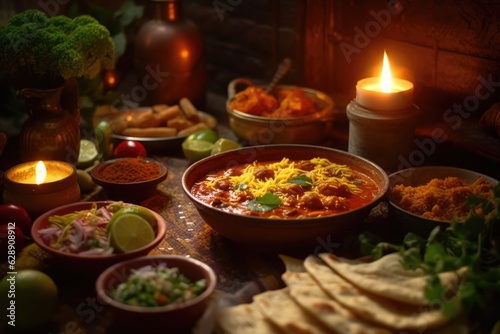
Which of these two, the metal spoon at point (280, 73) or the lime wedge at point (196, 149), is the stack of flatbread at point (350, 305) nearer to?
the lime wedge at point (196, 149)

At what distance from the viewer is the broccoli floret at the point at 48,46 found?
3.04 meters

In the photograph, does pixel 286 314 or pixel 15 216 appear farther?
pixel 15 216

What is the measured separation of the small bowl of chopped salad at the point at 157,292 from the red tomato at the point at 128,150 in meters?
1.31

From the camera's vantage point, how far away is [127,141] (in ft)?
11.8

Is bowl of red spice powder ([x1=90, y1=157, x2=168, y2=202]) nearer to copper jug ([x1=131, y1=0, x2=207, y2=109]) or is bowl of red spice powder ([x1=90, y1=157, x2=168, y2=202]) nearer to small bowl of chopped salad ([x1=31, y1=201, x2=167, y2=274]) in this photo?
small bowl of chopped salad ([x1=31, y1=201, x2=167, y2=274])

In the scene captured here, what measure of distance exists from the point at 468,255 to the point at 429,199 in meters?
0.44

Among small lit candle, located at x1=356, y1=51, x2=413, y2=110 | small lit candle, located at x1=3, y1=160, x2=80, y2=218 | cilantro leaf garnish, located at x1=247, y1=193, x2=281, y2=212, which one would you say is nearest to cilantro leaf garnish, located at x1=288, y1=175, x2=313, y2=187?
cilantro leaf garnish, located at x1=247, y1=193, x2=281, y2=212

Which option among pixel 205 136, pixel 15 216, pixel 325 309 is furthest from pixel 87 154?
pixel 325 309

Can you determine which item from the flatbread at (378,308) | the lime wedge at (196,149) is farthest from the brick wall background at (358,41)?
the flatbread at (378,308)

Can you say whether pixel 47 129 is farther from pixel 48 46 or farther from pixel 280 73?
pixel 280 73

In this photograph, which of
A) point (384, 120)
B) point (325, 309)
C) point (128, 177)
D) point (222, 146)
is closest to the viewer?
point (325, 309)

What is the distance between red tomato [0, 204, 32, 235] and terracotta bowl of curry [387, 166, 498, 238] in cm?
156

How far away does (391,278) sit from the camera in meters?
2.19

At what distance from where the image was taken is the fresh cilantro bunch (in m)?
2.06
